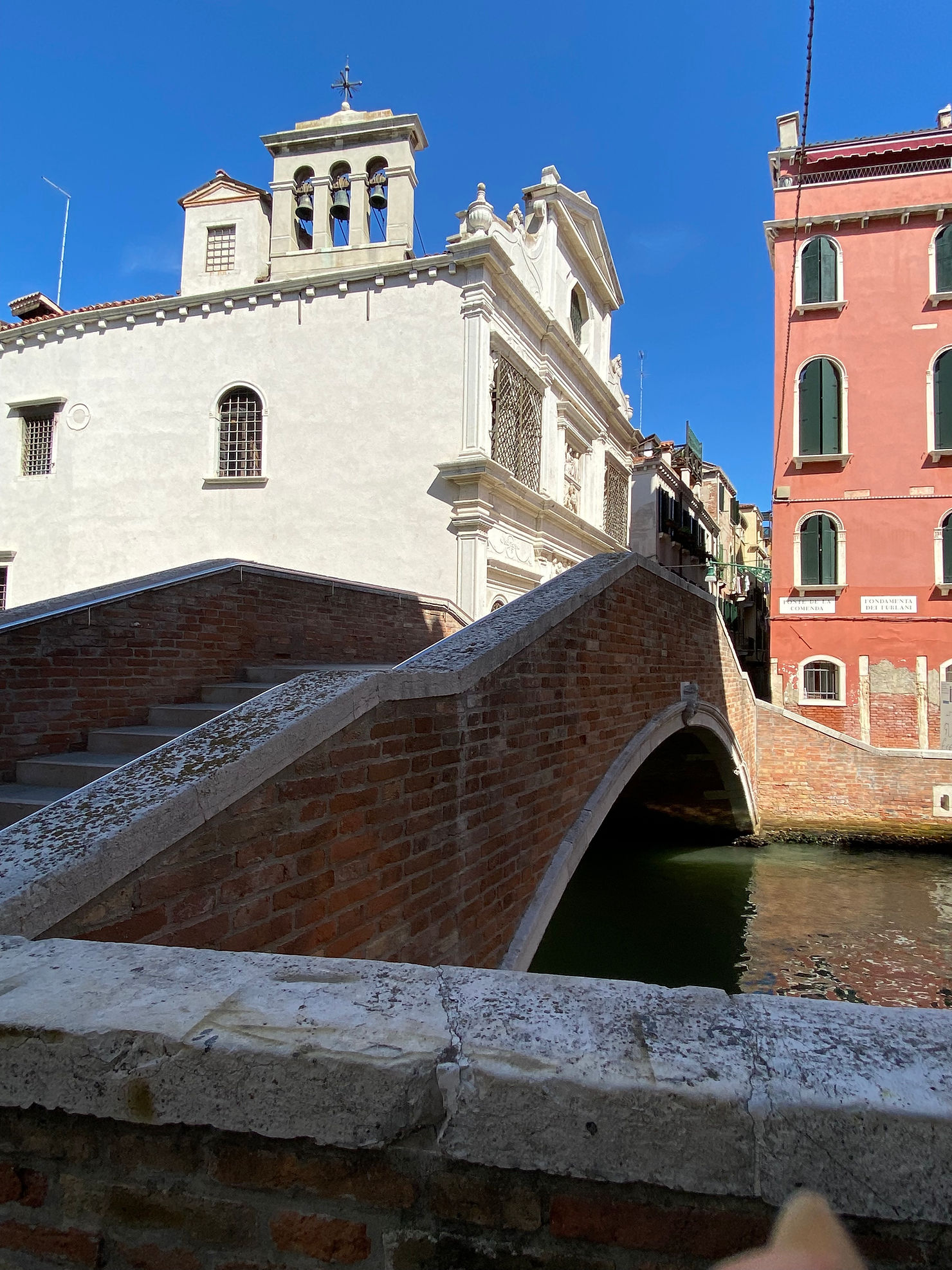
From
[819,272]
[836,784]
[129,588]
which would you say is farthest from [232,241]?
[836,784]

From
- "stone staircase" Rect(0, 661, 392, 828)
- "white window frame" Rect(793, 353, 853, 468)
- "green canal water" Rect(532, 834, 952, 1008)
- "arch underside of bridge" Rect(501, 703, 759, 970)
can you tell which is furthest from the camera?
"white window frame" Rect(793, 353, 853, 468)

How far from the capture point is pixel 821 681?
561 inches

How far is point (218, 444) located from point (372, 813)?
1137 centimetres

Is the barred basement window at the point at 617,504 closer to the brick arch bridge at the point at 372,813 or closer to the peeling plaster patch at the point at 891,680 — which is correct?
the peeling plaster patch at the point at 891,680

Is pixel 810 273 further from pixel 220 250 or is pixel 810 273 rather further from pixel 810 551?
pixel 220 250

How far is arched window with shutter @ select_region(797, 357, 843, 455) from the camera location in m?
14.3

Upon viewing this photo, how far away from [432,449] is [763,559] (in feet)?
99.8

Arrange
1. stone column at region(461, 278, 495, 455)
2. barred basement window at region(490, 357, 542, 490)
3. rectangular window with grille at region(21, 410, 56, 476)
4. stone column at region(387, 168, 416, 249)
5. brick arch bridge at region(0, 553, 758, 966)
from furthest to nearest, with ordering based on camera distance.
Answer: rectangular window with grille at region(21, 410, 56, 476), stone column at region(387, 168, 416, 249), barred basement window at region(490, 357, 542, 490), stone column at region(461, 278, 495, 455), brick arch bridge at region(0, 553, 758, 966)

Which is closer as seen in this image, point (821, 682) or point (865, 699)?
point (865, 699)

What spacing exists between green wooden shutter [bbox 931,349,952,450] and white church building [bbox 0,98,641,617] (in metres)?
6.54

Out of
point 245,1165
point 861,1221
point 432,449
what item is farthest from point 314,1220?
point 432,449

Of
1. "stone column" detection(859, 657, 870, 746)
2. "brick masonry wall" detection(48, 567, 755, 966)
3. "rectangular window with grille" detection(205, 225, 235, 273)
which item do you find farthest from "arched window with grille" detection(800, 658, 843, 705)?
"rectangular window with grille" detection(205, 225, 235, 273)

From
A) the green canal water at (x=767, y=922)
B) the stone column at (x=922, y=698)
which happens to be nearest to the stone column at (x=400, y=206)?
the green canal water at (x=767, y=922)

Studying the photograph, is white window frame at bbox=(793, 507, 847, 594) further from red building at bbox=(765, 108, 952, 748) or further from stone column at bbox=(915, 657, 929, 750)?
stone column at bbox=(915, 657, 929, 750)
